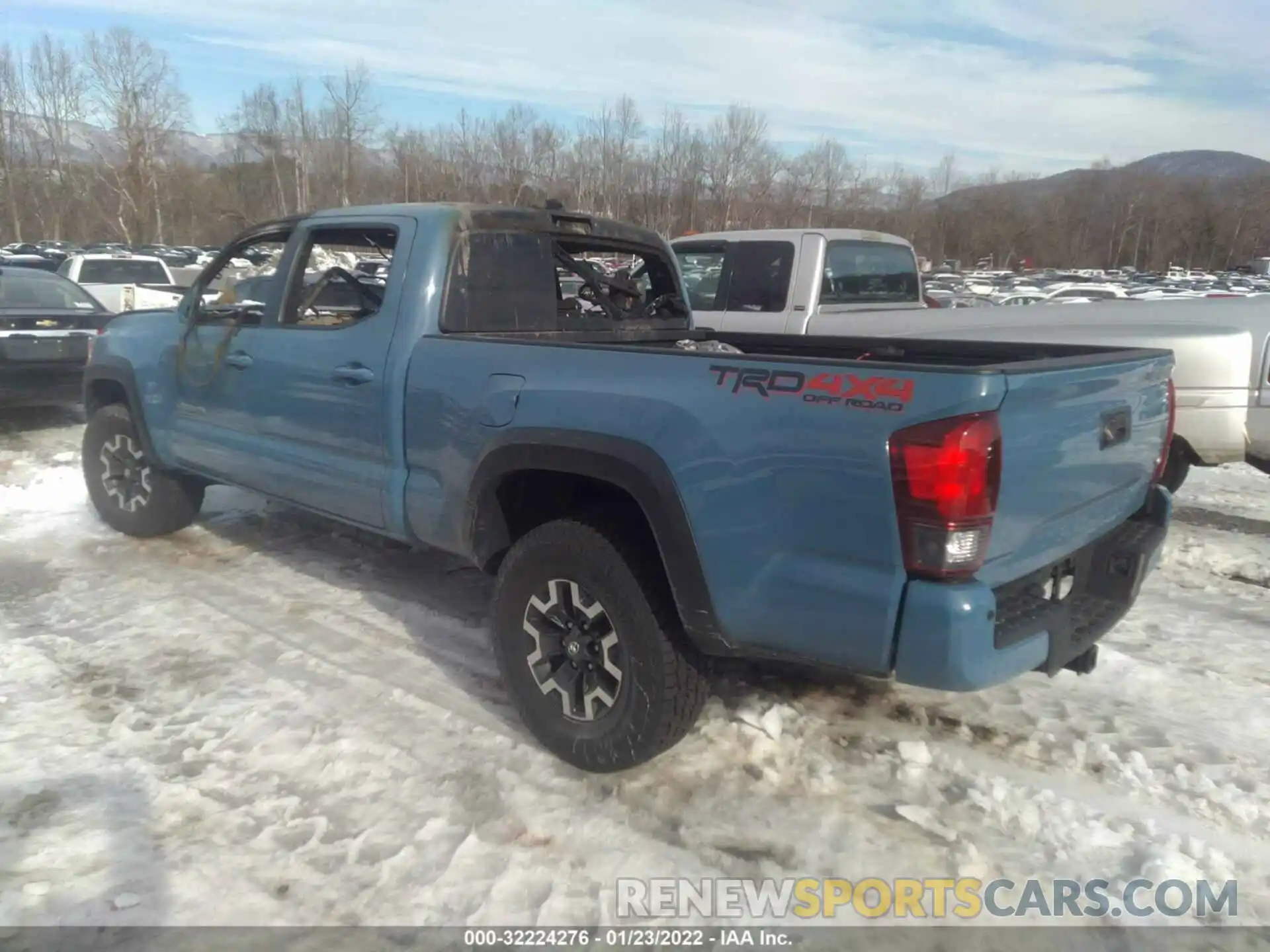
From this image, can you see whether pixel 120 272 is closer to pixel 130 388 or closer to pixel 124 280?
pixel 124 280

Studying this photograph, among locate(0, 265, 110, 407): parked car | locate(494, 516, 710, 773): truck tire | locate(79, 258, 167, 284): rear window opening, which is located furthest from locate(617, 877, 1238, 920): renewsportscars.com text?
locate(79, 258, 167, 284): rear window opening

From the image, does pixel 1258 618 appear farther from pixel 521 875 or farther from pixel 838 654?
pixel 521 875

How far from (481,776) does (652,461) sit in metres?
1.27

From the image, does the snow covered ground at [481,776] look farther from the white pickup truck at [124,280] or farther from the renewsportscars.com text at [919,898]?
the white pickup truck at [124,280]

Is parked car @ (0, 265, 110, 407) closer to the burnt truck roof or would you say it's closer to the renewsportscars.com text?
the burnt truck roof

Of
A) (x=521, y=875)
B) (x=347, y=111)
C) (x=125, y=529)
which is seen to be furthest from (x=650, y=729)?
(x=347, y=111)

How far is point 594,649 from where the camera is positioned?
3262 mm

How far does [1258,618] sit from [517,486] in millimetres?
3796

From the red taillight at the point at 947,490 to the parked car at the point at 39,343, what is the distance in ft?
27.9

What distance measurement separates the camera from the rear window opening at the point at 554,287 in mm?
3955

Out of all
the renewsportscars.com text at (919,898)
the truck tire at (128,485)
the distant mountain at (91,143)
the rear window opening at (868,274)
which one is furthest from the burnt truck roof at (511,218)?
the distant mountain at (91,143)

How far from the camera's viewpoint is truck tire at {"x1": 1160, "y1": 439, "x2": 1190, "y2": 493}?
5.64 m

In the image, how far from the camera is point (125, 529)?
5.86m

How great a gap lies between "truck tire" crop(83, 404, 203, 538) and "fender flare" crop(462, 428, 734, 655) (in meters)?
3.15
